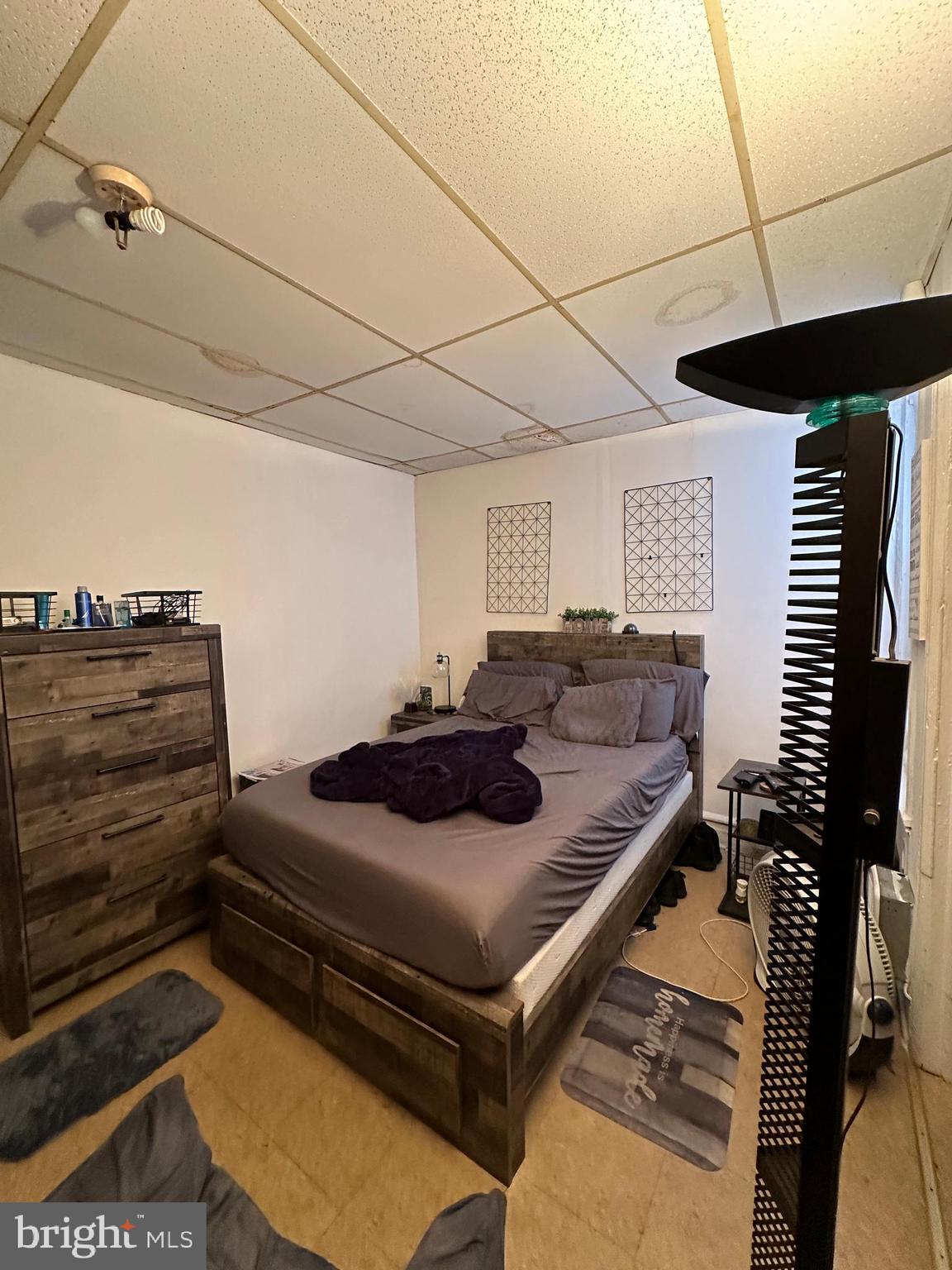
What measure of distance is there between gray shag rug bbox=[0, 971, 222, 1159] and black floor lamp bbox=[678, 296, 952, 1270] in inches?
71.4

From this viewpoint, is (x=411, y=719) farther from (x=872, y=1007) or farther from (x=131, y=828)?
(x=872, y=1007)

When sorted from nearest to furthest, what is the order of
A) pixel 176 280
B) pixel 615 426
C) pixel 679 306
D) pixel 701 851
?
pixel 176 280
pixel 679 306
pixel 701 851
pixel 615 426

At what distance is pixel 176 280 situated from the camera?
1603mm

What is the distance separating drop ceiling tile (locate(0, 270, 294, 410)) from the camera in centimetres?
171

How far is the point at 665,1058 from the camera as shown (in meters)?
1.65

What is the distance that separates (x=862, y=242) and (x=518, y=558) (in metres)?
2.45

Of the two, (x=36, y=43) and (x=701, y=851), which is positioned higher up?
(x=36, y=43)

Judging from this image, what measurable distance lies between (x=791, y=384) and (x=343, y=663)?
3.25 metres

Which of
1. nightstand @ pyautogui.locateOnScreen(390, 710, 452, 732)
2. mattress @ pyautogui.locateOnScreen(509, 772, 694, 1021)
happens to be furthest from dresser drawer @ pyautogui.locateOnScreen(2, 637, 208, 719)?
mattress @ pyautogui.locateOnScreen(509, 772, 694, 1021)

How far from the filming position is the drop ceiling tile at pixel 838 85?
0.91 m

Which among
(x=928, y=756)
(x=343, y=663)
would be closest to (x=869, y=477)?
(x=928, y=756)

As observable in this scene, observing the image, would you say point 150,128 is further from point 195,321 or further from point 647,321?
point 647,321

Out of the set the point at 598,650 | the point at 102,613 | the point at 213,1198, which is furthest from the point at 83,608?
the point at 598,650

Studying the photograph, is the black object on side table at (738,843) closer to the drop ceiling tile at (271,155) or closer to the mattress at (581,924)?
the mattress at (581,924)
